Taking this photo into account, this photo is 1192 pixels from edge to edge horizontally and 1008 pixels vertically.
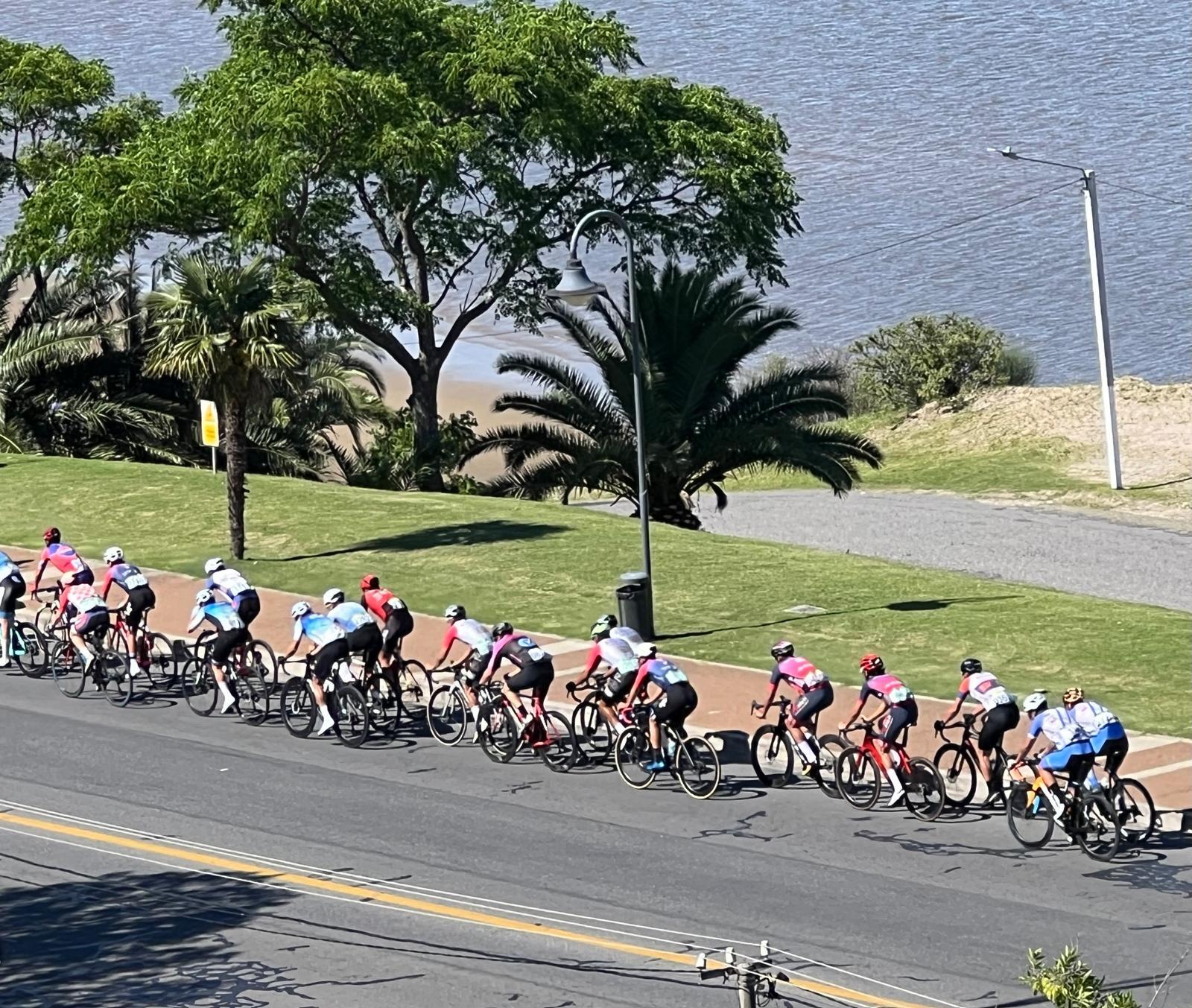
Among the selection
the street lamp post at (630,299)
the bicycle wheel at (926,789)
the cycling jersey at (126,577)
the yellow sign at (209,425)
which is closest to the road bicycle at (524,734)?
the bicycle wheel at (926,789)

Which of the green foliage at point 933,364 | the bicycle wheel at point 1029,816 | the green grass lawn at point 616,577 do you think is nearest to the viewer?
the bicycle wheel at point 1029,816

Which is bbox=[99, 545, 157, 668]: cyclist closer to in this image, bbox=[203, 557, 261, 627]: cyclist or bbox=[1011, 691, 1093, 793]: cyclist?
bbox=[203, 557, 261, 627]: cyclist

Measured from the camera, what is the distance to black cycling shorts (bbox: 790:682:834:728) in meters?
17.9

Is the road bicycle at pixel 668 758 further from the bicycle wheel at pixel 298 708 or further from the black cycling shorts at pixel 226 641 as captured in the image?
the black cycling shorts at pixel 226 641

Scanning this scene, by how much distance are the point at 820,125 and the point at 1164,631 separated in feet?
222

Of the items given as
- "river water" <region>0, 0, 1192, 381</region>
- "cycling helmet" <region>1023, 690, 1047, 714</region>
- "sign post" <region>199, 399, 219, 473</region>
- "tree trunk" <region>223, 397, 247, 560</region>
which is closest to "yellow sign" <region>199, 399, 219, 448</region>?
"sign post" <region>199, 399, 219, 473</region>

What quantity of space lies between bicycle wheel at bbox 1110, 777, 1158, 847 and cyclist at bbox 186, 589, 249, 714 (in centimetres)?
951

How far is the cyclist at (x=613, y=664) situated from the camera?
1870 centimetres

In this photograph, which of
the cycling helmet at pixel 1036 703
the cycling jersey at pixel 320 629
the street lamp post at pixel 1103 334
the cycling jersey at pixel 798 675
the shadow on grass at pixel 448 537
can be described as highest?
the street lamp post at pixel 1103 334

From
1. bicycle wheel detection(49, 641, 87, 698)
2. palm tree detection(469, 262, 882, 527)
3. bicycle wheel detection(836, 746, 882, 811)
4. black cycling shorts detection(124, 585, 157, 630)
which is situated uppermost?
palm tree detection(469, 262, 882, 527)

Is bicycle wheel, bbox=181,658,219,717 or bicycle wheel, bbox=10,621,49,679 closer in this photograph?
bicycle wheel, bbox=181,658,219,717

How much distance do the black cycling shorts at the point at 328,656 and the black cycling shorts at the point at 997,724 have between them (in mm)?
6768

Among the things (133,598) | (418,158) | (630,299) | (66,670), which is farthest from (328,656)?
(418,158)

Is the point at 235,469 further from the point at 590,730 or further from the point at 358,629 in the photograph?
the point at 590,730
